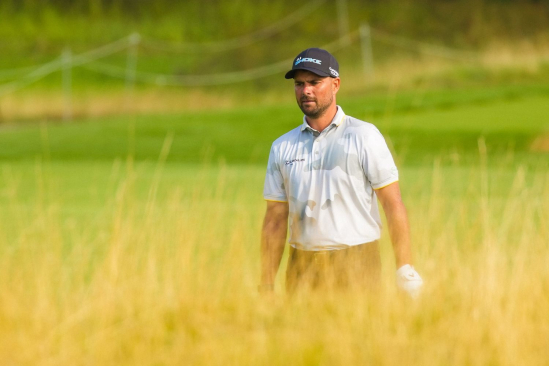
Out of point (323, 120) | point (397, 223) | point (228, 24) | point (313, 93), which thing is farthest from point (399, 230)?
point (228, 24)

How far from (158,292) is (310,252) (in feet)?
2.40

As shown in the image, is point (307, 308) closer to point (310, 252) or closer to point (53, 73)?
point (310, 252)

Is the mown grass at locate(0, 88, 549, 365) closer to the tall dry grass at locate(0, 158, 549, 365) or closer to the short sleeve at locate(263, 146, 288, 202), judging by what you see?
the tall dry grass at locate(0, 158, 549, 365)

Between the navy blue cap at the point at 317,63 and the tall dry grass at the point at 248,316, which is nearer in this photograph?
the tall dry grass at the point at 248,316

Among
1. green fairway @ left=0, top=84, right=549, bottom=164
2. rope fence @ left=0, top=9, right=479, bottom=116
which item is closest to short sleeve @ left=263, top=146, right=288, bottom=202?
green fairway @ left=0, top=84, right=549, bottom=164

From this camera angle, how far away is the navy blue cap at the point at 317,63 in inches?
178

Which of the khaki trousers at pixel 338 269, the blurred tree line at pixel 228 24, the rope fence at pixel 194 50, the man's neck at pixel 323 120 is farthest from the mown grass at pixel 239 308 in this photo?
the blurred tree line at pixel 228 24

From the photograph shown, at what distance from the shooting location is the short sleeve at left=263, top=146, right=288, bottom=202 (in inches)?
188

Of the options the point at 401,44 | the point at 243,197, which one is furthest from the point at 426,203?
the point at 401,44

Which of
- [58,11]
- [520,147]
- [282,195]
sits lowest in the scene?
[282,195]

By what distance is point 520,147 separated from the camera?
1399cm

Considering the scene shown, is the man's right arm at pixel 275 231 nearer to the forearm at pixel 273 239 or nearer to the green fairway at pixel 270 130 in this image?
the forearm at pixel 273 239

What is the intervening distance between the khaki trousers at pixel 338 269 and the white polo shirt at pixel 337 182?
0.04 meters

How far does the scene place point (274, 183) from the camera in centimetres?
483
